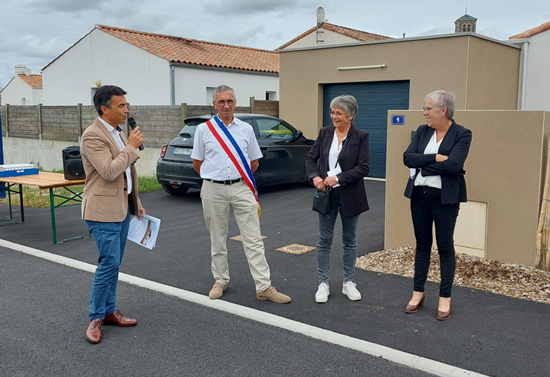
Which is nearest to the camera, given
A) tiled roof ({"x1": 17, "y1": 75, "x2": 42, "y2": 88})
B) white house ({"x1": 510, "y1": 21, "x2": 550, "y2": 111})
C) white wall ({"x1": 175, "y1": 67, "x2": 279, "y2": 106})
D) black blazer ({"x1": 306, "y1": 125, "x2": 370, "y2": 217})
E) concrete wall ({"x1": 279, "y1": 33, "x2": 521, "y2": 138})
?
black blazer ({"x1": 306, "y1": 125, "x2": 370, "y2": 217})

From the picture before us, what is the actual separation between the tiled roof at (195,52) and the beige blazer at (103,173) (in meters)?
18.8

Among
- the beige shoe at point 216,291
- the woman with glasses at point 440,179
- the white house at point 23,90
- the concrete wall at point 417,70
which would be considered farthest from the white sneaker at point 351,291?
the white house at point 23,90

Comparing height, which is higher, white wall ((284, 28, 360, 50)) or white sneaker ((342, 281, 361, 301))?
white wall ((284, 28, 360, 50))

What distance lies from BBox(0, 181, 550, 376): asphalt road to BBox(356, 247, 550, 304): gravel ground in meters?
0.22

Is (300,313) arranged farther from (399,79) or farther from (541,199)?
(399,79)

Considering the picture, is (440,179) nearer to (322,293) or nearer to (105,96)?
(322,293)

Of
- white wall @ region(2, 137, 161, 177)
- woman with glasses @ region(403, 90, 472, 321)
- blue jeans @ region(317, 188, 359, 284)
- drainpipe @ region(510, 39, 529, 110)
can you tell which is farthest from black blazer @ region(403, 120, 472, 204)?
white wall @ region(2, 137, 161, 177)

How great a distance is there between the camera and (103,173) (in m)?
4.14

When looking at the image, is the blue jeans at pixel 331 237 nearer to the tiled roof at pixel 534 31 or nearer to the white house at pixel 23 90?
the tiled roof at pixel 534 31

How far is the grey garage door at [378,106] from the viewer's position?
1389 centimetres

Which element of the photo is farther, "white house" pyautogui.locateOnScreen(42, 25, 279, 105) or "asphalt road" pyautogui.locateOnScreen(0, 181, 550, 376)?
"white house" pyautogui.locateOnScreen(42, 25, 279, 105)

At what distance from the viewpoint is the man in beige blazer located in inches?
165

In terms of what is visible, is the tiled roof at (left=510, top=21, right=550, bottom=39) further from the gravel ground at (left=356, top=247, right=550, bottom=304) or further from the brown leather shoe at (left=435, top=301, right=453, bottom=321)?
the brown leather shoe at (left=435, top=301, right=453, bottom=321)

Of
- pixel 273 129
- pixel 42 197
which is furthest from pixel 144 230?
pixel 42 197
